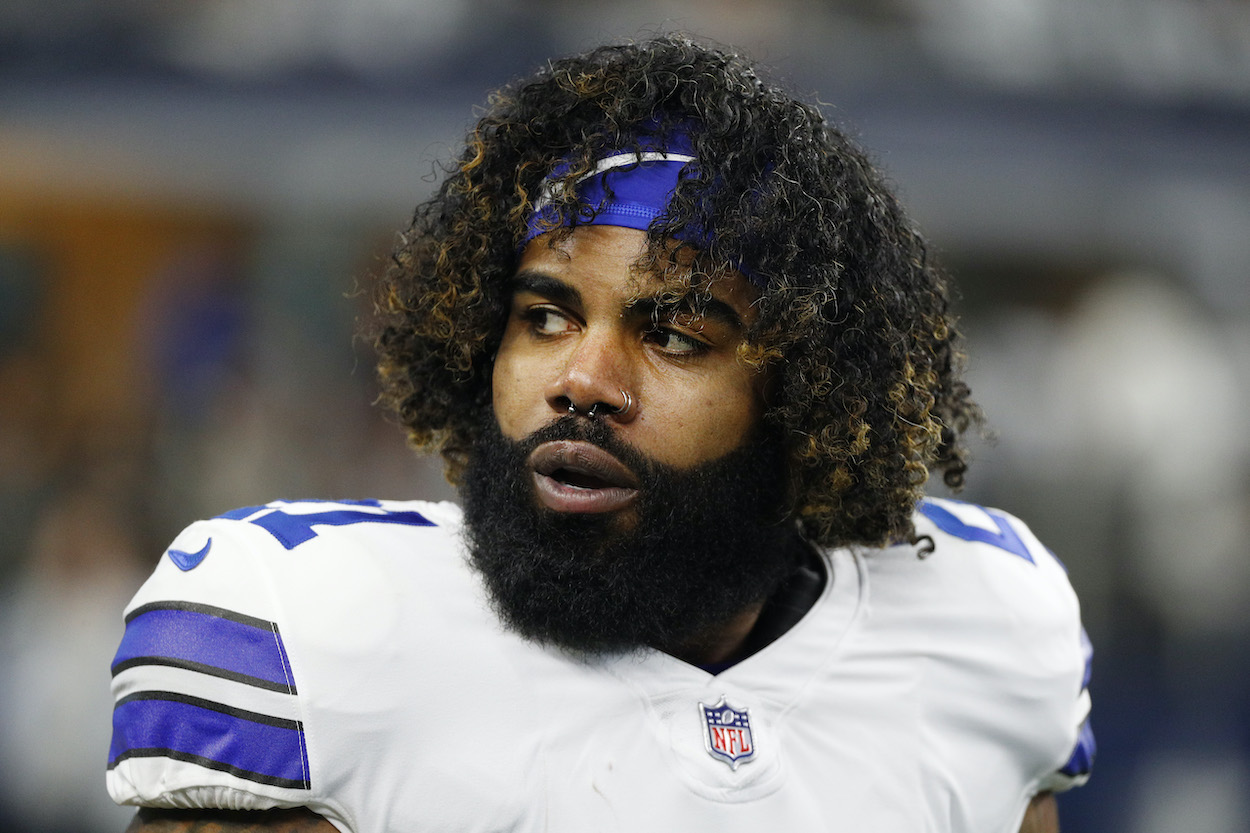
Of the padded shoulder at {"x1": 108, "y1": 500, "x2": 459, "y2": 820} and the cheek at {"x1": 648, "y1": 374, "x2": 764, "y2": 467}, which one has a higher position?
the cheek at {"x1": 648, "y1": 374, "x2": 764, "y2": 467}

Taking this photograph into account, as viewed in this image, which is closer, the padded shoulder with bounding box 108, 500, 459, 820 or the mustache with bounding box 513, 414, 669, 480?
the padded shoulder with bounding box 108, 500, 459, 820

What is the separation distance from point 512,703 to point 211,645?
0.42 meters

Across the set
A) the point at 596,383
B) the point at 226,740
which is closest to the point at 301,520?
the point at 226,740

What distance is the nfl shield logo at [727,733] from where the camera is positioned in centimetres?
189

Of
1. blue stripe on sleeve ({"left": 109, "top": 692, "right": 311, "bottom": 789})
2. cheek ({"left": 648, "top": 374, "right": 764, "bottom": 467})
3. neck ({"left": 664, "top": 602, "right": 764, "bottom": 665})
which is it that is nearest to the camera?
blue stripe on sleeve ({"left": 109, "top": 692, "right": 311, "bottom": 789})

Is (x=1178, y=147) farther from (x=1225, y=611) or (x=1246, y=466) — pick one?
(x=1225, y=611)

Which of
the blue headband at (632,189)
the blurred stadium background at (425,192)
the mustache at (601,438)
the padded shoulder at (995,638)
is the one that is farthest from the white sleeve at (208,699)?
the blurred stadium background at (425,192)

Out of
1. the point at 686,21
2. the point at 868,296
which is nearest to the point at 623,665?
the point at 868,296

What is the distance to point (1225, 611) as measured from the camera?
21.4ft

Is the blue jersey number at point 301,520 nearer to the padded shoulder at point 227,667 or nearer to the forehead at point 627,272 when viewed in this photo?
the padded shoulder at point 227,667

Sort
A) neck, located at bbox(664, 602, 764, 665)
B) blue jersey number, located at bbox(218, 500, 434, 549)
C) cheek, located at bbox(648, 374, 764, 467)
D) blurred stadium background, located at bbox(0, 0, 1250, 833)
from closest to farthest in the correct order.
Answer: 1. blue jersey number, located at bbox(218, 500, 434, 549)
2. cheek, located at bbox(648, 374, 764, 467)
3. neck, located at bbox(664, 602, 764, 665)
4. blurred stadium background, located at bbox(0, 0, 1250, 833)

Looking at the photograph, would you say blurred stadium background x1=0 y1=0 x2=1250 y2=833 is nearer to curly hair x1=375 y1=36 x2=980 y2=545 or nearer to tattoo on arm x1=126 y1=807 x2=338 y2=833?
curly hair x1=375 y1=36 x2=980 y2=545

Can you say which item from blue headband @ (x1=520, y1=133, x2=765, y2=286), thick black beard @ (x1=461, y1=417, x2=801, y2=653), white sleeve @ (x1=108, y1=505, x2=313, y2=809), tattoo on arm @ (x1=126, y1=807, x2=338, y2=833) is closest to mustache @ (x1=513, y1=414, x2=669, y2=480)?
thick black beard @ (x1=461, y1=417, x2=801, y2=653)

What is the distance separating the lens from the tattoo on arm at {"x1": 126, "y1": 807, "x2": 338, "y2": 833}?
5.57 ft
